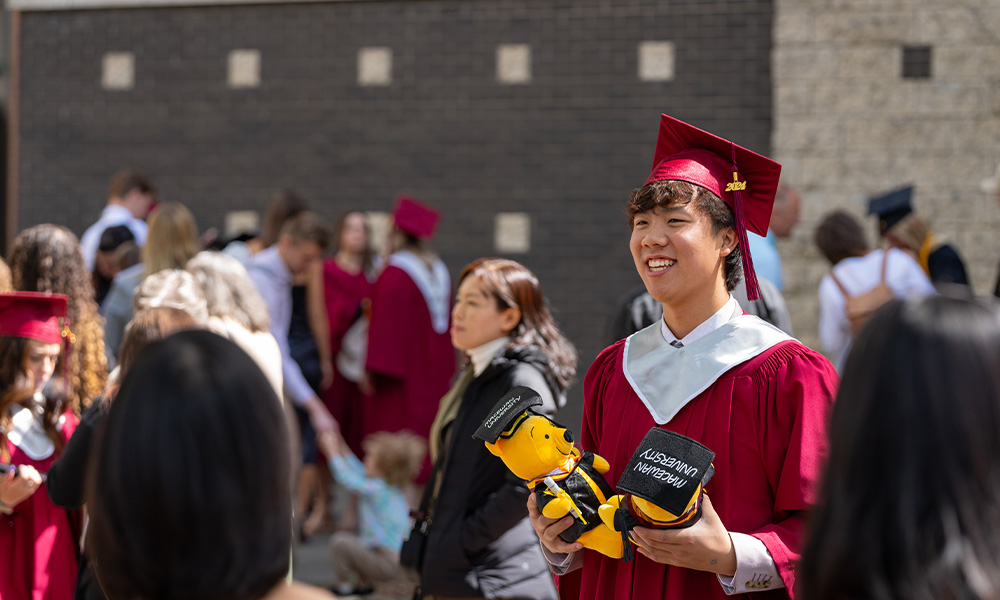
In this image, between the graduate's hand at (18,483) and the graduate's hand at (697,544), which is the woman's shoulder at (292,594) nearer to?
the graduate's hand at (697,544)

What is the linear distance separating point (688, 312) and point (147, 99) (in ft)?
23.5

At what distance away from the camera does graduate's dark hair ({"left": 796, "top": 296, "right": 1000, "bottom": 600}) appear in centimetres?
115

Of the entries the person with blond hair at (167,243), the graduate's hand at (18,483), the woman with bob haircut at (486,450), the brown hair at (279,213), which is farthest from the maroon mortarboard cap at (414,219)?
the graduate's hand at (18,483)

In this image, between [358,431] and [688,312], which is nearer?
[688,312]

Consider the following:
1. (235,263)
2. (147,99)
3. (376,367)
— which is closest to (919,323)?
(235,263)

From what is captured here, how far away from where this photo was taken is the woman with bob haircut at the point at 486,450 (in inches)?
127

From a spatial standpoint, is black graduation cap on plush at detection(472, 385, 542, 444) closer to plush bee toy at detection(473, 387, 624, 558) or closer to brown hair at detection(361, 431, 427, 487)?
plush bee toy at detection(473, 387, 624, 558)

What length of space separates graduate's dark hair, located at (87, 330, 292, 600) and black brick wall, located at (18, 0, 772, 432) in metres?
6.39

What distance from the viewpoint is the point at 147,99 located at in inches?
329

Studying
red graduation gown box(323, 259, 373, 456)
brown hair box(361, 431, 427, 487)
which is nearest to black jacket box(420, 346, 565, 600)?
brown hair box(361, 431, 427, 487)

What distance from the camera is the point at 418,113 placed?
796 cm

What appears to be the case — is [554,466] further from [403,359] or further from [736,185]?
[403,359]

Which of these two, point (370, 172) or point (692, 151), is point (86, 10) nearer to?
point (370, 172)

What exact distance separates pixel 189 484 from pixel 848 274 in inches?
189
